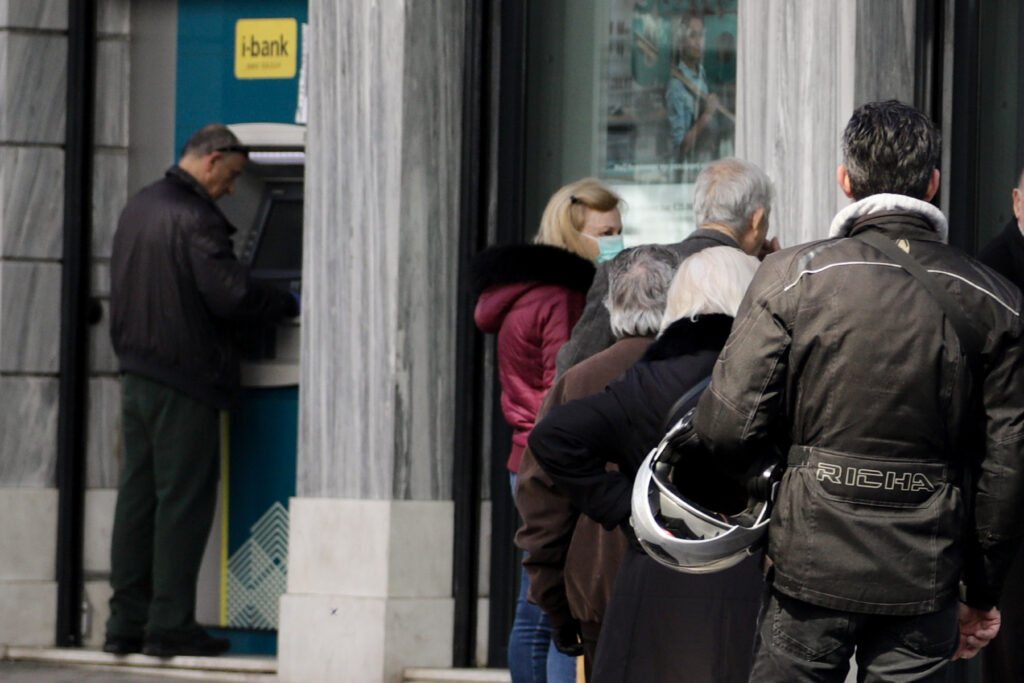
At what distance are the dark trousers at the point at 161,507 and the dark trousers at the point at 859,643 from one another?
396cm

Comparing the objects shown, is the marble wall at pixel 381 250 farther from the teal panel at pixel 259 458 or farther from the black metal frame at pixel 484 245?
the teal panel at pixel 259 458

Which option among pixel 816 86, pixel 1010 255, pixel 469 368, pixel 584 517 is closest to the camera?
pixel 584 517

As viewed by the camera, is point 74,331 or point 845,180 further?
point 74,331

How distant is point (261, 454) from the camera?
7.16 metres

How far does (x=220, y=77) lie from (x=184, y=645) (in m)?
2.31

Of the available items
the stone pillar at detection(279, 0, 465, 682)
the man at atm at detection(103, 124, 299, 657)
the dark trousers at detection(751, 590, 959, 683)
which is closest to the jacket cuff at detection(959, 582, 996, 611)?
the dark trousers at detection(751, 590, 959, 683)

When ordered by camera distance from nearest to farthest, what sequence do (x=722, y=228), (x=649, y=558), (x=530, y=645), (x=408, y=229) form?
(x=649, y=558), (x=722, y=228), (x=530, y=645), (x=408, y=229)

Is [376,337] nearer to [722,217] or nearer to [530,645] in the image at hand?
[530,645]

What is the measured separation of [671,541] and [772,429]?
28 cm

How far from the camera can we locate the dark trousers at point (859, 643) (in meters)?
3.20

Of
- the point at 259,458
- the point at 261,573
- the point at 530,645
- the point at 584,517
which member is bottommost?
the point at 261,573

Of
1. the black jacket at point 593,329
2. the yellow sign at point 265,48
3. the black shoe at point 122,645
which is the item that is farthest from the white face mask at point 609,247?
the black shoe at point 122,645

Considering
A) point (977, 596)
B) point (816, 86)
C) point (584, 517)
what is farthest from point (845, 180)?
point (816, 86)

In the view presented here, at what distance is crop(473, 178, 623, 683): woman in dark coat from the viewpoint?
5.55 metres
